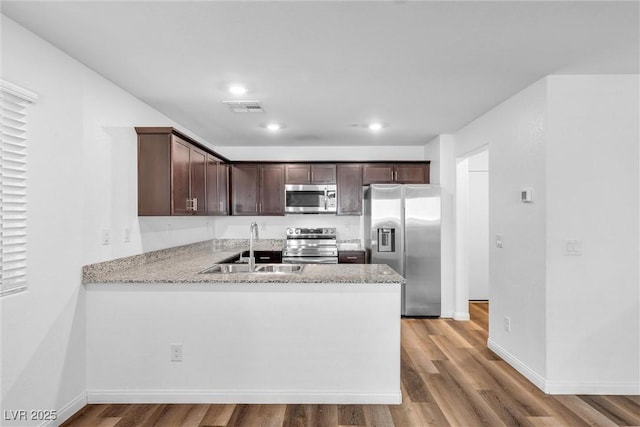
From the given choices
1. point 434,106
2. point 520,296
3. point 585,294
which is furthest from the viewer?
point 434,106

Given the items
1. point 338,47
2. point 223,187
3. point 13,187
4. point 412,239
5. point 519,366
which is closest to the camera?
point 13,187

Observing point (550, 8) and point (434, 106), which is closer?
point (550, 8)

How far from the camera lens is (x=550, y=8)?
169cm

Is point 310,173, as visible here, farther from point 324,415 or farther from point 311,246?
point 324,415

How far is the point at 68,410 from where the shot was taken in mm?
2234

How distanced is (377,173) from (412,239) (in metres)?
1.13

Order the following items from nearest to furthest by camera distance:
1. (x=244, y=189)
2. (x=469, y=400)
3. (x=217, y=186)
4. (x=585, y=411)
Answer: (x=585, y=411) → (x=469, y=400) → (x=217, y=186) → (x=244, y=189)

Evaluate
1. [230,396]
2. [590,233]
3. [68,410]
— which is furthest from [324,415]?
[590,233]

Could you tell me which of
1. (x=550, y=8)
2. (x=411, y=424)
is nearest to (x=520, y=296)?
(x=411, y=424)

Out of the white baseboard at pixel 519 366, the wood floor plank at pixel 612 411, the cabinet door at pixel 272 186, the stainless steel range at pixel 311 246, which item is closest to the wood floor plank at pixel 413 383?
the white baseboard at pixel 519 366

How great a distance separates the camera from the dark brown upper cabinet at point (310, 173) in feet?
16.4

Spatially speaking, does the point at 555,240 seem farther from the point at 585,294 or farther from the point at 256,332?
the point at 256,332

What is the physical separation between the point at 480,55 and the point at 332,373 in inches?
95.8

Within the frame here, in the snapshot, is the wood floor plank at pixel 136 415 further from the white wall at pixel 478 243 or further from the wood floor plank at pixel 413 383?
the white wall at pixel 478 243
